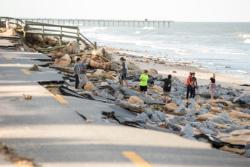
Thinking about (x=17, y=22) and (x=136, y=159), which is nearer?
(x=136, y=159)

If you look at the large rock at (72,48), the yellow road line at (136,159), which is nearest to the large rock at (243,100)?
the large rock at (72,48)

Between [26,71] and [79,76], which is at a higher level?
[26,71]

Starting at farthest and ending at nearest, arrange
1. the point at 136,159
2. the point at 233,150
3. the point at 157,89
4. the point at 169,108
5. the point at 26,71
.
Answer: the point at 157,89, the point at 26,71, the point at 169,108, the point at 233,150, the point at 136,159

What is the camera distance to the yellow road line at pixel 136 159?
743 centimetres

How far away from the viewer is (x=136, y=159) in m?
7.71

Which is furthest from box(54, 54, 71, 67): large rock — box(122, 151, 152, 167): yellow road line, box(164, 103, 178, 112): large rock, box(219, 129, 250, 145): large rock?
box(122, 151, 152, 167): yellow road line

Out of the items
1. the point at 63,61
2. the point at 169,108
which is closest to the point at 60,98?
the point at 169,108

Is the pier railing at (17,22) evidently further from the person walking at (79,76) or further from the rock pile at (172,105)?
the person walking at (79,76)

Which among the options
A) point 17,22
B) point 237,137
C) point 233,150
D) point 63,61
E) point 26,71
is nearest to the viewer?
point 233,150

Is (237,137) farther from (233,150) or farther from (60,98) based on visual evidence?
(60,98)

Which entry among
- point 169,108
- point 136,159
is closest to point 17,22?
point 169,108

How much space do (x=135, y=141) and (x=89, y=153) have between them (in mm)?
1287

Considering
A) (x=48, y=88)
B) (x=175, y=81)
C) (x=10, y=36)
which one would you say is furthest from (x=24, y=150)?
(x=10, y=36)

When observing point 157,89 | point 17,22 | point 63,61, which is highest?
point 17,22
